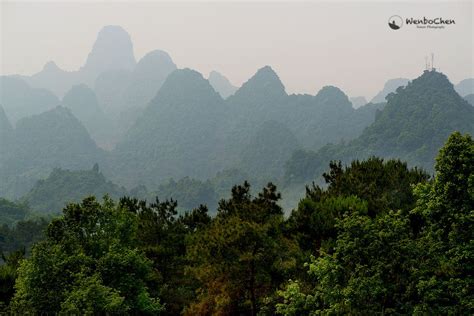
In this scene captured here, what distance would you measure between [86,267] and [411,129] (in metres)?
93.7

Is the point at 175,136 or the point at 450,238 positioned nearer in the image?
the point at 450,238

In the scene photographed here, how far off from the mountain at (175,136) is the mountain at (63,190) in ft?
131

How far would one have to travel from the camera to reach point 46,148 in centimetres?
13650

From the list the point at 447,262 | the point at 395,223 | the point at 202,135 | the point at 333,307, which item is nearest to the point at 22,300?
the point at 333,307

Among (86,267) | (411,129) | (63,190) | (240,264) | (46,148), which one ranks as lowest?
(86,267)

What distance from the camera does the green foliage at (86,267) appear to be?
14.4m

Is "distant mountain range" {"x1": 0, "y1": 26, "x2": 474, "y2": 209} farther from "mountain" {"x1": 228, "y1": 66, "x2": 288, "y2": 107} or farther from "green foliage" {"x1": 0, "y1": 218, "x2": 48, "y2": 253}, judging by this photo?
"green foliage" {"x1": 0, "y1": 218, "x2": 48, "y2": 253}

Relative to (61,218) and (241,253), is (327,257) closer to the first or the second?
(241,253)

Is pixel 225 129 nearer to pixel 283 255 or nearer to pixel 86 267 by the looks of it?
pixel 283 255

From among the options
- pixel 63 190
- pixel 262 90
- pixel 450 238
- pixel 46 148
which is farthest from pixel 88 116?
pixel 450 238

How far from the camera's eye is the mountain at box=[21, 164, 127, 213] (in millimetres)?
90812

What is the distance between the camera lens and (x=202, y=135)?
159500 millimetres

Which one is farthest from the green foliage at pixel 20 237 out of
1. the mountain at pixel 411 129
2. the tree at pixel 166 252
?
the mountain at pixel 411 129

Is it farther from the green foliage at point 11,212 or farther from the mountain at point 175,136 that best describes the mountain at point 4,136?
the green foliage at point 11,212
